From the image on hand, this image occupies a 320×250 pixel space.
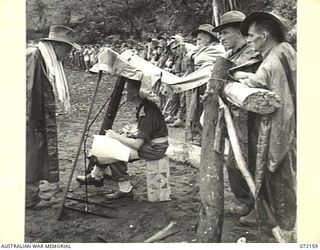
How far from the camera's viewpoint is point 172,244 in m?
6.39

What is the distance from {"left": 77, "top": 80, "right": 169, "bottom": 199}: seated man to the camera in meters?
6.48

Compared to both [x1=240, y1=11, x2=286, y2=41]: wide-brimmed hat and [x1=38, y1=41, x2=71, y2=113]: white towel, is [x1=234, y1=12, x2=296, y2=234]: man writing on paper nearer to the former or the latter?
[x1=240, y1=11, x2=286, y2=41]: wide-brimmed hat

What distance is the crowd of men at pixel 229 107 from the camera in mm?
6309

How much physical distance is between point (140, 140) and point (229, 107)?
3.17 feet

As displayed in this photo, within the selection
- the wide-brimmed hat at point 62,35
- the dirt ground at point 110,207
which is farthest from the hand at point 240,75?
the wide-brimmed hat at point 62,35

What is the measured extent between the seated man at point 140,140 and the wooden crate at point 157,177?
0.23 feet

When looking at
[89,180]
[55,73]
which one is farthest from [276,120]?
[55,73]

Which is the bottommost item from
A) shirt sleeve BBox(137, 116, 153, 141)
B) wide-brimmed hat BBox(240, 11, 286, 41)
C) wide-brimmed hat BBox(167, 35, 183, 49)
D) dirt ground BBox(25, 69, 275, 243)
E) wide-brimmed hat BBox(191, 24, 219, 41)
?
dirt ground BBox(25, 69, 275, 243)

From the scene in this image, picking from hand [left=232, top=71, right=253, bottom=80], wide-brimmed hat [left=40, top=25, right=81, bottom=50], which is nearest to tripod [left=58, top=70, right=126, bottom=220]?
wide-brimmed hat [left=40, top=25, right=81, bottom=50]

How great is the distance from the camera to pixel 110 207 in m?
6.48

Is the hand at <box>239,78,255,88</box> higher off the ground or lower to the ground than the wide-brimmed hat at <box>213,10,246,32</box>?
lower

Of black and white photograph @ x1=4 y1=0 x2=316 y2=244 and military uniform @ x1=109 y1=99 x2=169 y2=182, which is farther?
military uniform @ x1=109 y1=99 x2=169 y2=182
